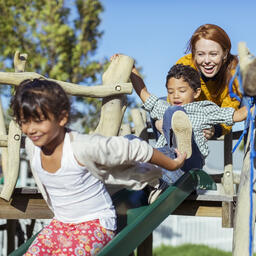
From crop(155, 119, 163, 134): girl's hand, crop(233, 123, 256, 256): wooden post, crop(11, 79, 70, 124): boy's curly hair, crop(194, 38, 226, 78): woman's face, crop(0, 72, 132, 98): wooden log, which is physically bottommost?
crop(233, 123, 256, 256): wooden post

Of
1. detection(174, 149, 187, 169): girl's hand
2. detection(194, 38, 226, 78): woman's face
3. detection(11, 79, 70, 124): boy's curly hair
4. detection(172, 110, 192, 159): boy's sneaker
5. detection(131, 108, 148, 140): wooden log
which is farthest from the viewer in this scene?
detection(131, 108, 148, 140): wooden log

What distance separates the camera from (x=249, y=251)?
3.12m

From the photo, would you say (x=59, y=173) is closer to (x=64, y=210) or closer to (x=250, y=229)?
(x=64, y=210)

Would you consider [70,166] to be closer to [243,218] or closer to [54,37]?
[243,218]

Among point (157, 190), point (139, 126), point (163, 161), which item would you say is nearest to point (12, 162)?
point (157, 190)

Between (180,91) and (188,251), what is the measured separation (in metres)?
11.6

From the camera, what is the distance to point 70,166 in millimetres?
2605

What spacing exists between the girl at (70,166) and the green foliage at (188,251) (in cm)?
1201

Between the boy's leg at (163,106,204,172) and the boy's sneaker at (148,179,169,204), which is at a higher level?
the boy's leg at (163,106,204,172)

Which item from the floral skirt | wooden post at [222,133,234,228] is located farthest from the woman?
the floral skirt

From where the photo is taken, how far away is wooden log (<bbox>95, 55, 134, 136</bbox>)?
11.8ft

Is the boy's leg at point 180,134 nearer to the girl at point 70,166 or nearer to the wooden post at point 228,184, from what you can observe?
the wooden post at point 228,184

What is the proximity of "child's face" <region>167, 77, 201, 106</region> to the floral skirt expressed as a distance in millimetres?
1465

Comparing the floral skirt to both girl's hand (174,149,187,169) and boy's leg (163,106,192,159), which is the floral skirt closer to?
girl's hand (174,149,187,169)
